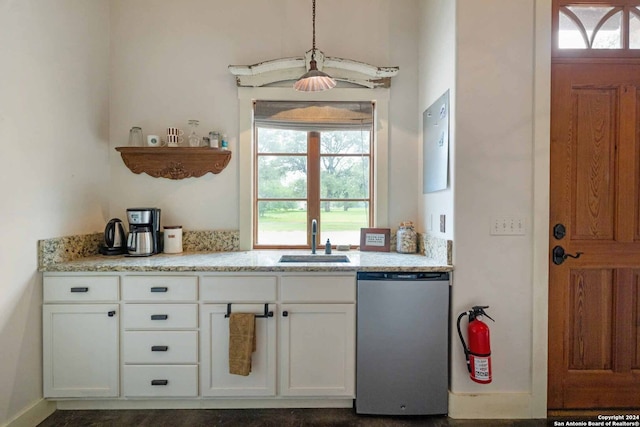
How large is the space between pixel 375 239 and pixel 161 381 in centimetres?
175

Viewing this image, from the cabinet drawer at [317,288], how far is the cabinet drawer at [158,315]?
584 millimetres

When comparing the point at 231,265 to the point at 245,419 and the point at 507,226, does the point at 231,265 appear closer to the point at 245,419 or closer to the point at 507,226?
the point at 245,419

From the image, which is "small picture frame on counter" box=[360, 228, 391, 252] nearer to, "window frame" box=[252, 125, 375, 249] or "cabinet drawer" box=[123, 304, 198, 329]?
"window frame" box=[252, 125, 375, 249]

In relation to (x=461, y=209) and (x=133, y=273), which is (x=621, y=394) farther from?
(x=133, y=273)

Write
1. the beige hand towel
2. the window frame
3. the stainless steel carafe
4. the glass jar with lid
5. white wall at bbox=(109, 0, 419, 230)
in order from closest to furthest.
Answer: the beige hand towel → the stainless steel carafe → the glass jar with lid → white wall at bbox=(109, 0, 419, 230) → the window frame

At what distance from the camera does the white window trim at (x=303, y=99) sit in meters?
2.66

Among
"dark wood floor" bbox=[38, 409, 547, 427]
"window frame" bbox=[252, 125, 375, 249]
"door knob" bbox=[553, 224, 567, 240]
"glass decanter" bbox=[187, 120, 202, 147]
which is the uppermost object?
"glass decanter" bbox=[187, 120, 202, 147]

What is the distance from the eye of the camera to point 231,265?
2051 millimetres

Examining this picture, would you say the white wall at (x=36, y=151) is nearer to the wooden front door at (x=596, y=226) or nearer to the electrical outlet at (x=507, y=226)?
the electrical outlet at (x=507, y=226)

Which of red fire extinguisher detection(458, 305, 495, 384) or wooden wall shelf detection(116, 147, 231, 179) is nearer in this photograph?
red fire extinguisher detection(458, 305, 495, 384)

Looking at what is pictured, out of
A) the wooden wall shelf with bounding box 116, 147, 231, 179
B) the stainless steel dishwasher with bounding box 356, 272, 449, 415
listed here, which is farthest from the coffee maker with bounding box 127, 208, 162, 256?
the stainless steel dishwasher with bounding box 356, 272, 449, 415

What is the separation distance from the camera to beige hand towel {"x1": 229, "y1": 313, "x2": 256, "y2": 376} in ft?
6.43

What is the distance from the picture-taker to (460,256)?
2010 mm

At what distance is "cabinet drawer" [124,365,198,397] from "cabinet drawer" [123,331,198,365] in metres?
0.05
